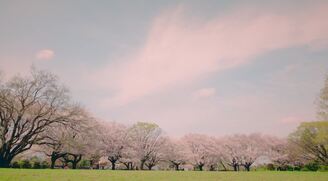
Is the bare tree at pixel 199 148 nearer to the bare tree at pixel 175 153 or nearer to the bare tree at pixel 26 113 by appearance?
the bare tree at pixel 175 153

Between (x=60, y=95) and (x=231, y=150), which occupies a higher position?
(x=60, y=95)

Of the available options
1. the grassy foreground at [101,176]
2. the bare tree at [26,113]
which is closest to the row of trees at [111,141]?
the bare tree at [26,113]

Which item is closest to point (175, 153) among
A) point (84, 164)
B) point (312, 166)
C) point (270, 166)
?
point (270, 166)

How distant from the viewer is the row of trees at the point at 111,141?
126ft

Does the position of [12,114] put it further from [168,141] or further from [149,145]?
[168,141]

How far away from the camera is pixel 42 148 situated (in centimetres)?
5947

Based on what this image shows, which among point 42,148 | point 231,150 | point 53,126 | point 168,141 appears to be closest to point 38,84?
point 53,126

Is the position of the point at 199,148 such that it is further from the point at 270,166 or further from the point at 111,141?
the point at 111,141

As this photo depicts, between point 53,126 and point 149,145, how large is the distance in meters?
44.2

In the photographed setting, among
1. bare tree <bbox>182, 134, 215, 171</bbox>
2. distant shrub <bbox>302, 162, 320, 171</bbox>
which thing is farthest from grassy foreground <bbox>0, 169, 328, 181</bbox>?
bare tree <bbox>182, 134, 215, 171</bbox>

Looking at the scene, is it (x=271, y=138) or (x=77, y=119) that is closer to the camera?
(x=77, y=119)

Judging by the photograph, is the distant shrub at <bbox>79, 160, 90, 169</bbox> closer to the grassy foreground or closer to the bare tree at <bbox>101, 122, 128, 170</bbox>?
the bare tree at <bbox>101, 122, 128, 170</bbox>

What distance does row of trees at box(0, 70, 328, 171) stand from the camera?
38312 millimetres

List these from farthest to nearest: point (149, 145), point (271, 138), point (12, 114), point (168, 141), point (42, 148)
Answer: point (271, 138) < point (168, 141) < point (149, 145) < point (42, 148) < point (12, 114)
